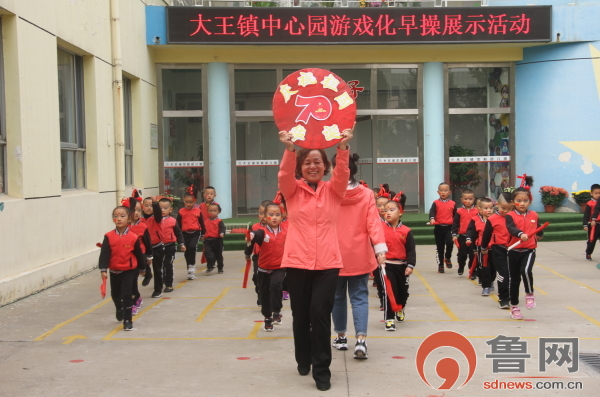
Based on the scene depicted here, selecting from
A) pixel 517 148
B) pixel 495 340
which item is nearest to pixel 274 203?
pixel 495 340

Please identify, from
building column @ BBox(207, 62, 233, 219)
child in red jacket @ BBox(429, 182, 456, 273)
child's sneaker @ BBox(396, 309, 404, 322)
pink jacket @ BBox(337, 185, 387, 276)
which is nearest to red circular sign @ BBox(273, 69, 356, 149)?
pink jacket @ BBox(337, 185, 387, 276)

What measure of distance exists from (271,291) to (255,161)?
12.1m

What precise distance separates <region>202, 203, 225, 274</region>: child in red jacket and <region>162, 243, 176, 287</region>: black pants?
5.88ft

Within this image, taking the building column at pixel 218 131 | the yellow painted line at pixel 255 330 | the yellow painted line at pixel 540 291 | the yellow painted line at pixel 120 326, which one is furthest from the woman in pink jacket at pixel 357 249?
the building column at pixel 218 131

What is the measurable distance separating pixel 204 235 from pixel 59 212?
2.48 meters

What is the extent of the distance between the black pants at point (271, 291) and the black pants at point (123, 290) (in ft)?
4.88

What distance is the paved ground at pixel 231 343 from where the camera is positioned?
5613 mm

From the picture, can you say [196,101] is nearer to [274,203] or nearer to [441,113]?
[441,113]

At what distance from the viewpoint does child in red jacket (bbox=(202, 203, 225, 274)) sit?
12484 millimetres

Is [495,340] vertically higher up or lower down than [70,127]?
lower down

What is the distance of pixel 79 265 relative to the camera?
12.4m

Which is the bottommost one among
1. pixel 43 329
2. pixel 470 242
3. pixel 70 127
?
pixel 43 329

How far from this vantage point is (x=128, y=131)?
17.2 meters

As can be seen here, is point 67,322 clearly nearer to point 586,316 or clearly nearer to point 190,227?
point 190,227
